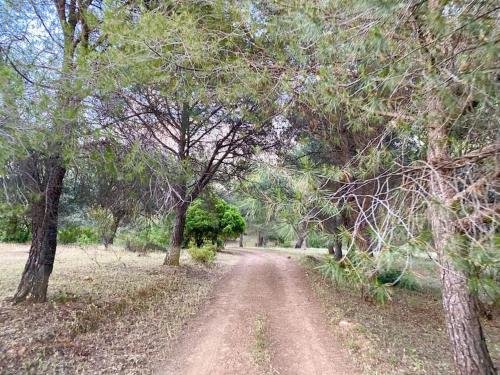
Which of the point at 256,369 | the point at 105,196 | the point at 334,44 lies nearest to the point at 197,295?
the point at 105,196

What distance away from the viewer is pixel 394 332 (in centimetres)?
523

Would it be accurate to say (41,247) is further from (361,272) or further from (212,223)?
(212,223)

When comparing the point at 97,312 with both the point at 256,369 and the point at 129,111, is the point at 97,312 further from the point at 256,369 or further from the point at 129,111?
the point at 129,111

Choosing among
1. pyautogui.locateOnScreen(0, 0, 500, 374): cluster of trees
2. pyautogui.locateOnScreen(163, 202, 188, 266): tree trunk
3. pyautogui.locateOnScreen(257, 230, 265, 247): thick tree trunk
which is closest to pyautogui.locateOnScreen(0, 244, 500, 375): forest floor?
pyautogui.locateOnScreen(0, 0, 500, 374): cluster of trees

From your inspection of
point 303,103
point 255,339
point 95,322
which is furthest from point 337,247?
point 95,322

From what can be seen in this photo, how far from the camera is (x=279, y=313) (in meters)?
5.76

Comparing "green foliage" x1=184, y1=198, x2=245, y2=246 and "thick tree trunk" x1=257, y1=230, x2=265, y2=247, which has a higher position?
"green foliage" x1=184, y1=198, x2=245, y2=246

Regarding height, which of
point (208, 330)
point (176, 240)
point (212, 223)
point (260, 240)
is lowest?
point (208, 330)

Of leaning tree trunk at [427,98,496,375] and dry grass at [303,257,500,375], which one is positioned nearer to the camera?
leaning tree trunk at [427,98,496,375]

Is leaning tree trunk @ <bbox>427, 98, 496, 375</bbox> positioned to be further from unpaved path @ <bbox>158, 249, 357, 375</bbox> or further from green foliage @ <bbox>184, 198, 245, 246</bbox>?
green foliage @ <bbox>184, 198, 245, 246</bbox>

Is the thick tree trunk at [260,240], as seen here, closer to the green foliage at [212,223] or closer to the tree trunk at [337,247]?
the green foliage at [212,223]

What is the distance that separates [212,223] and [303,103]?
11805 mm

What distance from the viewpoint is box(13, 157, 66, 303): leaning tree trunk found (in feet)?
15.4

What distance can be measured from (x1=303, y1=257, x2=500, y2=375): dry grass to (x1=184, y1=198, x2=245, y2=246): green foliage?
312 inches
